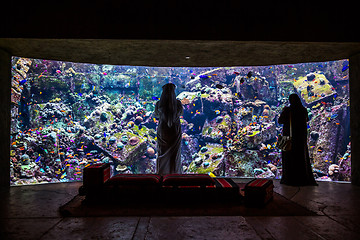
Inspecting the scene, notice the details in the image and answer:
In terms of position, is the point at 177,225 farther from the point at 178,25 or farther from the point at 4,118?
the point at 4,118

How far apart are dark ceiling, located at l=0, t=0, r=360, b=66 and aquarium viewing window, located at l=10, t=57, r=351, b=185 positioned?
29.4ft

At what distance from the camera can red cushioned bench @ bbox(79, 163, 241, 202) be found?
341 cm

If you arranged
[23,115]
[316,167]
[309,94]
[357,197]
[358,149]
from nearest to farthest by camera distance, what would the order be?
1. [357,197]
2. [358,149]
3. [23,115]
4. [316,167]
5. [309,94]

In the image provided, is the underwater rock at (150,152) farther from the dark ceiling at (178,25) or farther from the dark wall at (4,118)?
the dark ceiling at (178,25)

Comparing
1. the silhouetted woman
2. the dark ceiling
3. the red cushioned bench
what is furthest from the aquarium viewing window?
the red cushioned bench

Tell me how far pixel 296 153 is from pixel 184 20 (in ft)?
12.0

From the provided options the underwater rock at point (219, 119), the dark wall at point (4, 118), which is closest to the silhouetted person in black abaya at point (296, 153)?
the dark wall at point (4, 118)

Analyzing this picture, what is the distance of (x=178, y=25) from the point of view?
4.45 meters

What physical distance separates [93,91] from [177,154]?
15698mm

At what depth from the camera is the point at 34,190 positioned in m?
4.43

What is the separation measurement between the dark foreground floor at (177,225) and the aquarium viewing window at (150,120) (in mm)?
11008

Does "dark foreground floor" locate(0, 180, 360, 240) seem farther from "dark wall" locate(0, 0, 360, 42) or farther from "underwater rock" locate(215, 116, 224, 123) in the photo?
"underwater rock" locate(215, 116, 224, 123)

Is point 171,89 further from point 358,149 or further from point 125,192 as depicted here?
point 358,149

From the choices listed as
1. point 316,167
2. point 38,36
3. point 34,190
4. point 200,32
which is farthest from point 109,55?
point 316,167
